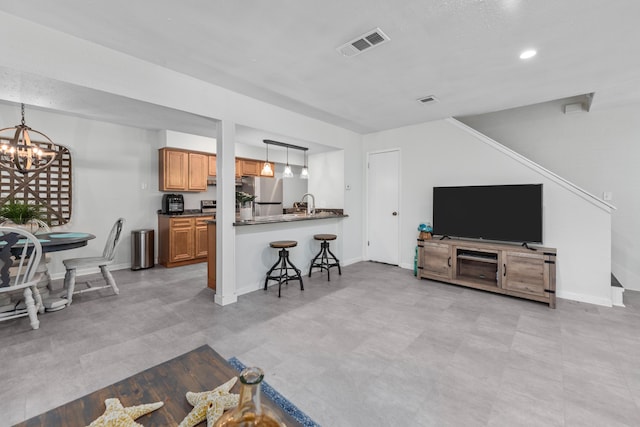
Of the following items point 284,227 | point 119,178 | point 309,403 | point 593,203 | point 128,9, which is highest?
point 128,9

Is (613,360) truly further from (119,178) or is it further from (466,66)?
(119,178)

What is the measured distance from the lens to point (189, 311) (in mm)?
3055

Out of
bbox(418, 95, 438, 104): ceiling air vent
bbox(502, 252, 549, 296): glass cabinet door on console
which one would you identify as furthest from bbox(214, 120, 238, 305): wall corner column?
bbox(502, 252, 549, 296): glass cabinet door on console

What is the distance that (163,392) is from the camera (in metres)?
1.13

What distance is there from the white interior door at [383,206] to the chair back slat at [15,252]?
4.71 m

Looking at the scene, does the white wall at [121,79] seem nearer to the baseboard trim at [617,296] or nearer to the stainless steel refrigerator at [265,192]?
the stainless steel refrigerator at [265,192]

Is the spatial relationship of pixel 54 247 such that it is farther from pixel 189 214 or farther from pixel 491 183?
pixel 491 183

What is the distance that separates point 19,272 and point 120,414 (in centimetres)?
253

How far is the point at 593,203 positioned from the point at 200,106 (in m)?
4.84

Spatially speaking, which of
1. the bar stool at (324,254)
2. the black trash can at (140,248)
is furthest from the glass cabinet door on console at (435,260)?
the black trash can at (140,248)

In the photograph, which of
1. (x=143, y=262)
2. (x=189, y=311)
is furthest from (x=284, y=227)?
(x=143, y=262)

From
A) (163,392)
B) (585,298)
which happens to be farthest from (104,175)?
(585,298)

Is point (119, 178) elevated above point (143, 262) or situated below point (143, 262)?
above

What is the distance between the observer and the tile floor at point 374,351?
1667mm
